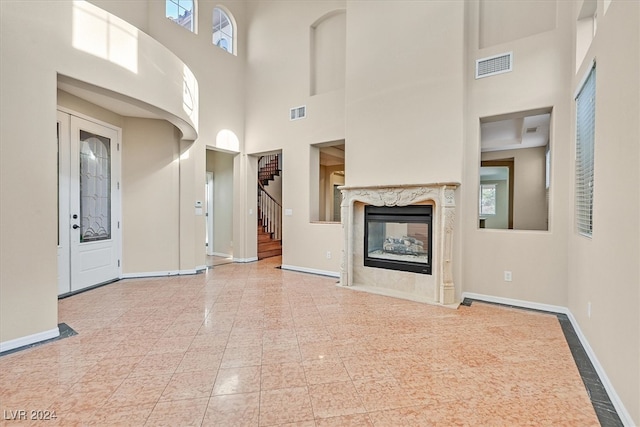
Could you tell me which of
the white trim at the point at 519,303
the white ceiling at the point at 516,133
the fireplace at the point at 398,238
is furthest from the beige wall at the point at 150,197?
the white ceiling at the point at 516,133

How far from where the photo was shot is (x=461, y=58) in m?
3.95

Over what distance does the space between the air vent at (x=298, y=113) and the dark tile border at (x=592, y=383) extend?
5040 mm

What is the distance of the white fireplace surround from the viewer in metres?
3.92

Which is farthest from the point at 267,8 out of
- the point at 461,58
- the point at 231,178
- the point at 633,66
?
the point at 633,66

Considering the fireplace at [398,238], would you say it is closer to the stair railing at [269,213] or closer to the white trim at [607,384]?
the white trim at [607,384]

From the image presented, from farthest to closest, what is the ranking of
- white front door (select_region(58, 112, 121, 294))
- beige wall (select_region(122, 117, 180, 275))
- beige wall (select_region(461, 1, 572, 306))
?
1. beige wall (select_region(122, 117, 180, 275))
2. white front door (select_region(58, 112, 121, 294))
3. beige wall (select_region(461, 1, 572, 306))

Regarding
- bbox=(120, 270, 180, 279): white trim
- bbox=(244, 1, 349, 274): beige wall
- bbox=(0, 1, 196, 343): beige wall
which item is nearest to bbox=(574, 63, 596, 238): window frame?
bbox=(244, 1, 349, 274): beige wall

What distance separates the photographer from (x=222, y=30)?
6.59 m

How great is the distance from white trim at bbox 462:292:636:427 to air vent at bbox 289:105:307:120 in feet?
13.8

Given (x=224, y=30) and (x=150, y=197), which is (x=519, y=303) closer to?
(x=150, y=197)

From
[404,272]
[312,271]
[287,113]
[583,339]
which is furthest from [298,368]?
[287,113]

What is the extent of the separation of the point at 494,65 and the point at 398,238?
8.55 ft

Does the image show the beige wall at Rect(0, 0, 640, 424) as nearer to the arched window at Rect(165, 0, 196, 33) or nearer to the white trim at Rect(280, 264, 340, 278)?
the white trim at Rect(280, 264, 340, 278)

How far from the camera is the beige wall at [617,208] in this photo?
1.71m
